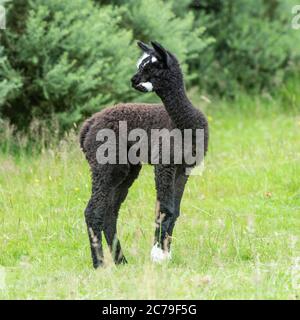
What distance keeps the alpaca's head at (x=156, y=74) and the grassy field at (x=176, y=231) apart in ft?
3.65

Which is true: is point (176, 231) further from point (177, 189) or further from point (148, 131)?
point (148, 131)

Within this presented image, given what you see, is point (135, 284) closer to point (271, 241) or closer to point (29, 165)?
point (271, 241)

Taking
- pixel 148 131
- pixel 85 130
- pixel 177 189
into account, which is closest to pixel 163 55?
pixel 148 131

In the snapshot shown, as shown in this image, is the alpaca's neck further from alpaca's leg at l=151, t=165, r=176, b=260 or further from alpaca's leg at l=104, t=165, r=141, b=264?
alpaca's leg at l=104, t=165, r=141, b=264

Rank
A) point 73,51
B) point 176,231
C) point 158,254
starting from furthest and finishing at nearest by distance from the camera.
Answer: point 73,51 < point 176,231 < point 158,254

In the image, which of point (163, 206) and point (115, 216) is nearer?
point (163, 206)

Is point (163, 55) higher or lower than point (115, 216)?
higher

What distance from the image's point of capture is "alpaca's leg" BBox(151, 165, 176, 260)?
259 inches

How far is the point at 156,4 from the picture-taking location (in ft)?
Result: 37.1

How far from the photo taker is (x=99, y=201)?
21.9 feet

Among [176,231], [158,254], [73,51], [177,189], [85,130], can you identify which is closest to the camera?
[158,254]

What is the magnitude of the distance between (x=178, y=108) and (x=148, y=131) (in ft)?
1.00

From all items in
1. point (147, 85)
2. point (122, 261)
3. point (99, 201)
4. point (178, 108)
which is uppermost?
point (147, 85)

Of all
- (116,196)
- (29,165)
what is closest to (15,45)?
(29,165)
